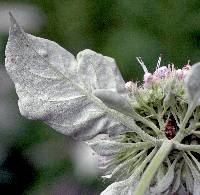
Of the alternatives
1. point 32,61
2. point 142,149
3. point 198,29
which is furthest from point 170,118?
point 198,29

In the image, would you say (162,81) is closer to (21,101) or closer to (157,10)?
(21,101)

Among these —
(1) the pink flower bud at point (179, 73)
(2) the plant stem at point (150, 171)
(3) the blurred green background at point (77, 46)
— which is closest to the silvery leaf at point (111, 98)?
(2) the plant stem at point (150, 171)

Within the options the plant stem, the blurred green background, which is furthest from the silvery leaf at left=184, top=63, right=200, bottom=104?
the blurred green background

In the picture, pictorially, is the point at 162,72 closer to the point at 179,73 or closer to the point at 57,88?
the point at 179,73

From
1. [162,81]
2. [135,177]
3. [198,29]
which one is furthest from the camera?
[198,29]

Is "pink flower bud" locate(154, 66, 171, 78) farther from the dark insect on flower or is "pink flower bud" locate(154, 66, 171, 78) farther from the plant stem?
the plant stem

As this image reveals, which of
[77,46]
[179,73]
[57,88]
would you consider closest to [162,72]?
[179,73]
